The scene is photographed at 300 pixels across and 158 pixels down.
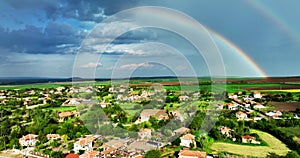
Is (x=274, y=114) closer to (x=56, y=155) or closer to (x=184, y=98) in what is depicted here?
(x=184, y=98)

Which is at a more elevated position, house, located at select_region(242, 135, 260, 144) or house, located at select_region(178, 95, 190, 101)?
house, located at select_region(178, 95, 190, 101)

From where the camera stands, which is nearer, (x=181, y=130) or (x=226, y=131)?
(x=181, y=130)

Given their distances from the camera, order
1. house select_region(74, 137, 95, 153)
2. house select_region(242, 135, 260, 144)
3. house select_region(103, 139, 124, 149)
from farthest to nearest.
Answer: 1. house select_region(242, 135, 260, 144)
2. house select_region(74, 137, 95, 153)
3. house select_region(103, 139, 124, 149)

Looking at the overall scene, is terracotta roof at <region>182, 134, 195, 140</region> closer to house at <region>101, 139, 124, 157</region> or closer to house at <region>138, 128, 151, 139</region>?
house at <region>138, 128, 151, 139</region>

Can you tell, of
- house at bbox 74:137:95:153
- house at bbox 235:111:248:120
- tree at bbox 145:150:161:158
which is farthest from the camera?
house at bbox 235:111:248:120

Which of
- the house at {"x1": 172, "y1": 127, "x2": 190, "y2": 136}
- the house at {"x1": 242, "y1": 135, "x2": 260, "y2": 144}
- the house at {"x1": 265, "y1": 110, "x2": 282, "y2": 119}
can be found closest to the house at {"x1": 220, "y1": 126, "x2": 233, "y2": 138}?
the house at {"x1": 242, "y1": 135, "x2": 260, "y2": 144}

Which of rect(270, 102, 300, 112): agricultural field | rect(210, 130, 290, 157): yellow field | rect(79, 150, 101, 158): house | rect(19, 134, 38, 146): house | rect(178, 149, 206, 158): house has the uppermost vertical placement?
rect(270, 102, 300, 112): agricultural field

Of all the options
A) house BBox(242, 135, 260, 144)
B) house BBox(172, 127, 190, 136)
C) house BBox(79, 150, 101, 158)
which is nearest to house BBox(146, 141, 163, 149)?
house BBox(172, 127, 190, 136)

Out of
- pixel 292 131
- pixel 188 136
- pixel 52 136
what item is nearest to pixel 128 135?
pixel 188 136

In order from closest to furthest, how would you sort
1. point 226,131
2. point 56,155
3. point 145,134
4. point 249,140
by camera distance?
point 56,155 < point 249,140 < point 145,134 < point 226,131

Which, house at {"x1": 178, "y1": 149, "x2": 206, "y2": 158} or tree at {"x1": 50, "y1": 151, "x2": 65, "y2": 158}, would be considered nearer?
house at {"x1": 178, "y1": 149, "x2": 206, "y2": 158}

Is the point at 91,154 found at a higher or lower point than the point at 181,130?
lower

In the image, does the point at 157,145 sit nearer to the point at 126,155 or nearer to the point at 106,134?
the point at 126,155

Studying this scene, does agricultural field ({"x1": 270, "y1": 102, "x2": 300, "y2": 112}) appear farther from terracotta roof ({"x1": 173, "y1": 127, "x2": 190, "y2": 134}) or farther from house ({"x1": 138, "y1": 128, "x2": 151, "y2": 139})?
house ({"x1": 138, "y1": 128, "x2": 151, "y2": 139})
